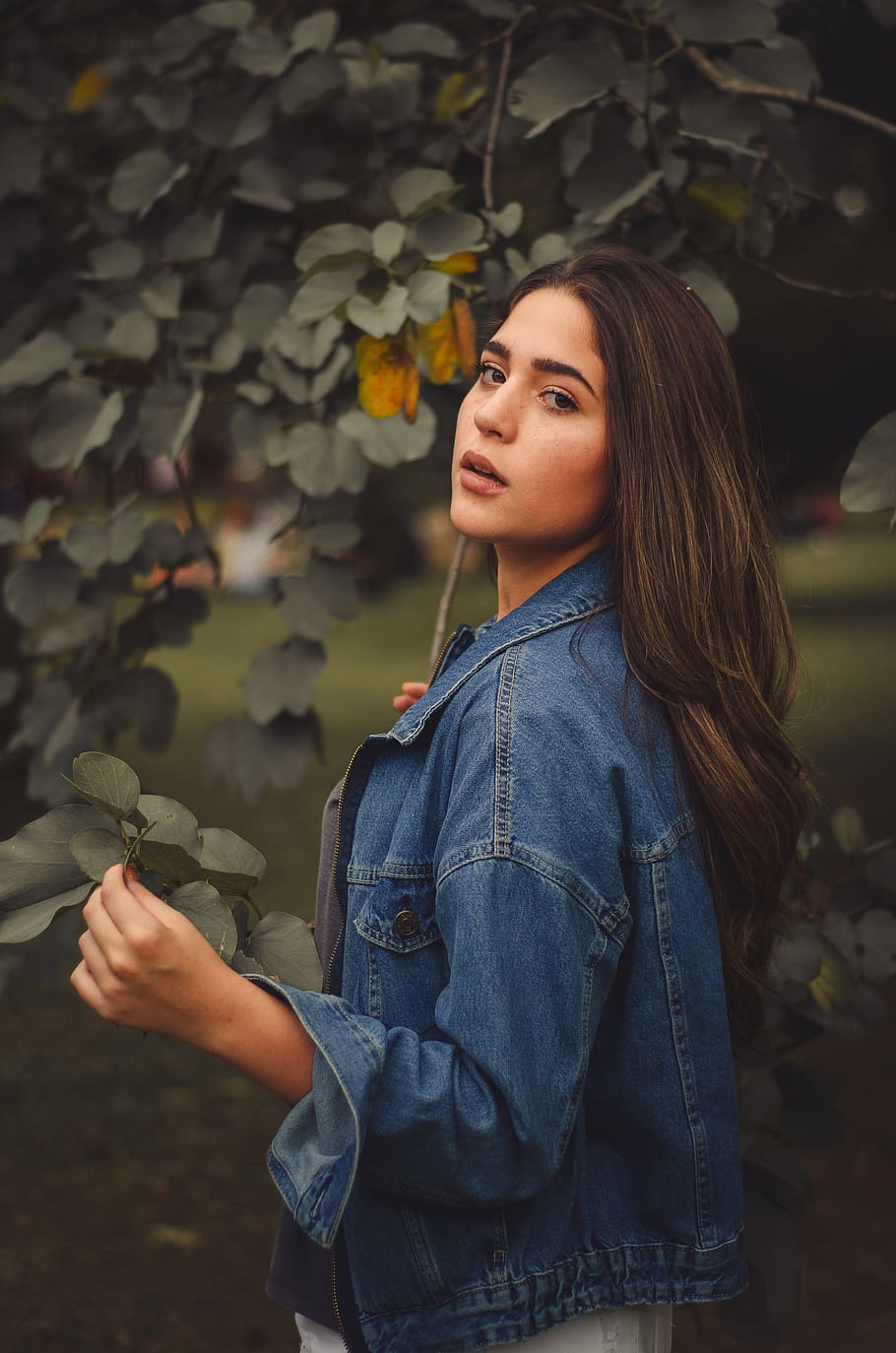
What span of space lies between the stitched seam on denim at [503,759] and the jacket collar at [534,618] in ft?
0.27

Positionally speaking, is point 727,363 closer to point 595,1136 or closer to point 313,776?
point 595,1136

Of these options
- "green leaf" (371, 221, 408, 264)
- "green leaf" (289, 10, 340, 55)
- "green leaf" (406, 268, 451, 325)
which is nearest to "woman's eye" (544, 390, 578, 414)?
"green leaf" (406, 268, 451, 325)

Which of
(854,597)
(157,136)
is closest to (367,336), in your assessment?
(157,136)

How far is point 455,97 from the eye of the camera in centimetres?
223

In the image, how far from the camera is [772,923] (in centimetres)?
161

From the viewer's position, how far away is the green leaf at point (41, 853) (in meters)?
1.18

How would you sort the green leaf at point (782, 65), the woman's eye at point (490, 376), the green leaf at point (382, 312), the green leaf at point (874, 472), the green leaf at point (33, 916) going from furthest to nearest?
the green leaf at point (782, 65), the green leaf at point (382, 312), the green leaf at point (874, 472), the woman's eye at point (490, 376), the green leaf at point (33, 916)

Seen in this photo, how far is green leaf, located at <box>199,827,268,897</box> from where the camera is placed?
1188mm

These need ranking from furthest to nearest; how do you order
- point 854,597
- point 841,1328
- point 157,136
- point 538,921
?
point 854,597, point 841,1328, point 157,136, point 538,921

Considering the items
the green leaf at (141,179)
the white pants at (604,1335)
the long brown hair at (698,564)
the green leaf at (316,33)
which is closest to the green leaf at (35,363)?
the green leaf at (141,179)

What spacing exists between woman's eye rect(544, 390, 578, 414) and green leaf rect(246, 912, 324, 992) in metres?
0.55

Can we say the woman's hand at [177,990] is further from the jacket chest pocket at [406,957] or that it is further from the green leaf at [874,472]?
the green leaf at [874,472]

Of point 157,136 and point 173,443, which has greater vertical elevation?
point 157,136

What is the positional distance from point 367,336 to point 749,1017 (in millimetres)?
967
